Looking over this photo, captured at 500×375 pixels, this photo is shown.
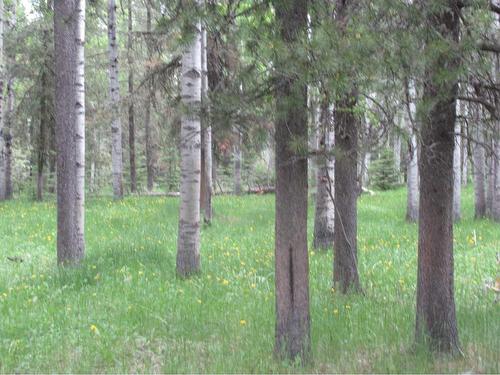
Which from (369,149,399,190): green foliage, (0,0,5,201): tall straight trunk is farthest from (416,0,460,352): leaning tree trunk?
(369,149,399,190): green foliage

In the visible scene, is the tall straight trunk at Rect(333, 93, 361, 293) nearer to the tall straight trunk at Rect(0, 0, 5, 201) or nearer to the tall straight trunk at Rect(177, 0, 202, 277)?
the tall straight trunk at Rect(177, 0, 202, 277)

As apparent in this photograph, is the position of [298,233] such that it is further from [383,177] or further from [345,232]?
[383,177]

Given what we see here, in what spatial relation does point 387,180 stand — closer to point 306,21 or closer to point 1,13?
point 1,13

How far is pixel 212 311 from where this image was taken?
6.70m

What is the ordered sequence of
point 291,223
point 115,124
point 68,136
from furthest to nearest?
point 115,124 → point 68,136 → point 291,223

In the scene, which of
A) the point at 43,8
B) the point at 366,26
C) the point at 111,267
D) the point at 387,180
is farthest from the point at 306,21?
the point at 387,180

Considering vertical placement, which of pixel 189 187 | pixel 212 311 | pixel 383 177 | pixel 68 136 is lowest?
pixel 212 311

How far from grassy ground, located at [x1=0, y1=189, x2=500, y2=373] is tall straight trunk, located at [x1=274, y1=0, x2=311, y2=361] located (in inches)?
11.8

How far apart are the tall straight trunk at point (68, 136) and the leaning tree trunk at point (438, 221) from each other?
230 inches

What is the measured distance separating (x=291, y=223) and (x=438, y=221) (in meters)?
1.22

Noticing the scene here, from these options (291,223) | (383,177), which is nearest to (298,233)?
(291,223)

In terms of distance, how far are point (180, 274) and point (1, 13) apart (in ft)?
50.9

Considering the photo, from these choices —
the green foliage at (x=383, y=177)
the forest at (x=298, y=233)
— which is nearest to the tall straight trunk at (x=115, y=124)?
the forest at (x=298, y=233)

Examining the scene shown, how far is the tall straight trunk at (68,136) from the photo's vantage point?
9289 mm
